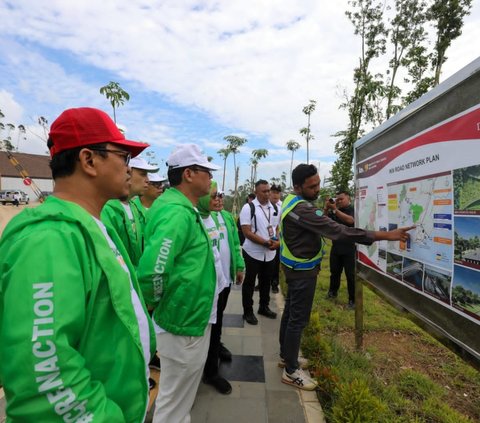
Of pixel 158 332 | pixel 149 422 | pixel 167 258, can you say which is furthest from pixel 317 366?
pixel 167 258

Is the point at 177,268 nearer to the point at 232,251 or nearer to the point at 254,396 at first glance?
the point at 232,251

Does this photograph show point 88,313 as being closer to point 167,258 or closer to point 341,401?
point 167,258

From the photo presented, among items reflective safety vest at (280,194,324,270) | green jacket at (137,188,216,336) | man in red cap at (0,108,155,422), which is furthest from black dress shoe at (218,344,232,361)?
man in red cap at (0,108,155,422)

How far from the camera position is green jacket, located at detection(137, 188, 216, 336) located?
1.75 m

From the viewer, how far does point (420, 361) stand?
3387mm

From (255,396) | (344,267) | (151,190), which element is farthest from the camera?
(344,267)

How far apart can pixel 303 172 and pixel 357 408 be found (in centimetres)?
188

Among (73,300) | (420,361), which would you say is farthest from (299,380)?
(73,300)

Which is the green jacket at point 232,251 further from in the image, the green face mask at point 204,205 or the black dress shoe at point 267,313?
the black dress shoe at point 267,313

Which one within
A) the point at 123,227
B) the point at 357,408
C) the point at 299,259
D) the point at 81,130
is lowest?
the point at 357,408

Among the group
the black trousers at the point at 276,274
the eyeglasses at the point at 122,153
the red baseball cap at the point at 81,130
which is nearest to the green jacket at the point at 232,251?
the eyeglasses at the point at 122,153

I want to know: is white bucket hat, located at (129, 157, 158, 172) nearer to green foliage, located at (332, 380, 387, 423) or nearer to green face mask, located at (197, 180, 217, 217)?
green face mask, located at (197, 180, 217, 217)

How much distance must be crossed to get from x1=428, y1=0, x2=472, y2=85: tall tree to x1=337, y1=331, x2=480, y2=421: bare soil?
7.94m

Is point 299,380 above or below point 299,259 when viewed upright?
below
